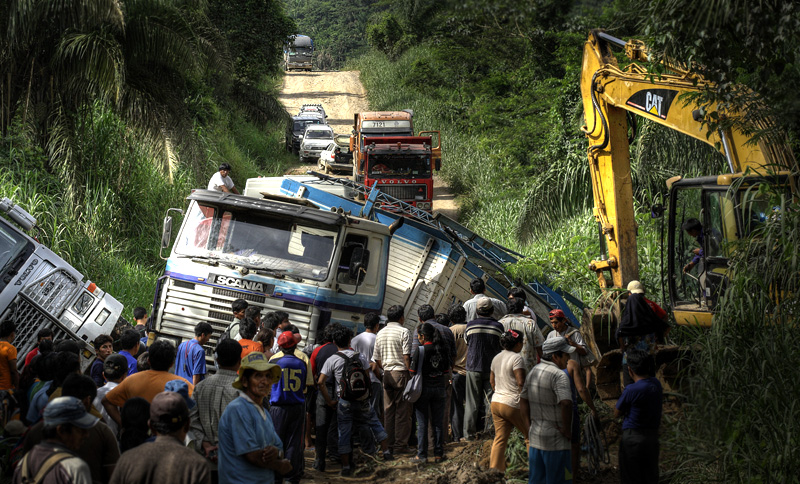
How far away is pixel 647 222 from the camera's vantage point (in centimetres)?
1417

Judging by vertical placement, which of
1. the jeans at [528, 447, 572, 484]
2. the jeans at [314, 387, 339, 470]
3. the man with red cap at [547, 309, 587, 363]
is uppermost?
the man with red cap at [547, 309, 587, 363]

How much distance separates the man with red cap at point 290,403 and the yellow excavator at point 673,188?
3723 millimetres

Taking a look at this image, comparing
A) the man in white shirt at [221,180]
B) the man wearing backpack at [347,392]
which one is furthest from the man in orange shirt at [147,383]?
the man in white shirt at [221,180]

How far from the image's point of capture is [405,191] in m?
23.2

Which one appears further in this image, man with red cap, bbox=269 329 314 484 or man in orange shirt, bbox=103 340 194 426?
man with red cap, bbox=269 329 314 484

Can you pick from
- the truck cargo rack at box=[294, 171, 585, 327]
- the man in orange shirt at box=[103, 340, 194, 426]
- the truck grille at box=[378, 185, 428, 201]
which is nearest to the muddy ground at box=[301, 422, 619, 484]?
the man in orange shirt at box=[103, 340, 194, 426]

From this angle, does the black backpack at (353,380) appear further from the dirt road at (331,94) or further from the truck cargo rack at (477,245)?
the dirt road at (331,94)

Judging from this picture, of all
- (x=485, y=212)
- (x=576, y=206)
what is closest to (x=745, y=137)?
(x=576, y=206)

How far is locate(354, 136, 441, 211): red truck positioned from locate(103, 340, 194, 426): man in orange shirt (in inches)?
675

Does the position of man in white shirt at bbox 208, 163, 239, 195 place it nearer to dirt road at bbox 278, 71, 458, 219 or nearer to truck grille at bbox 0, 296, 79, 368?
truck grille at bbox 0, 296, 79, 368

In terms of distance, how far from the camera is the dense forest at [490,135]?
22.2ft

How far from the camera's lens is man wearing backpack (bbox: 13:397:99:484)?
4214 mm

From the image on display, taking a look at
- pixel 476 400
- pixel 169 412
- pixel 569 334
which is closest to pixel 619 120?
pixel 569 334

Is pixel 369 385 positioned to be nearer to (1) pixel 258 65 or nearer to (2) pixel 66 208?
(2) pixel 66 208
